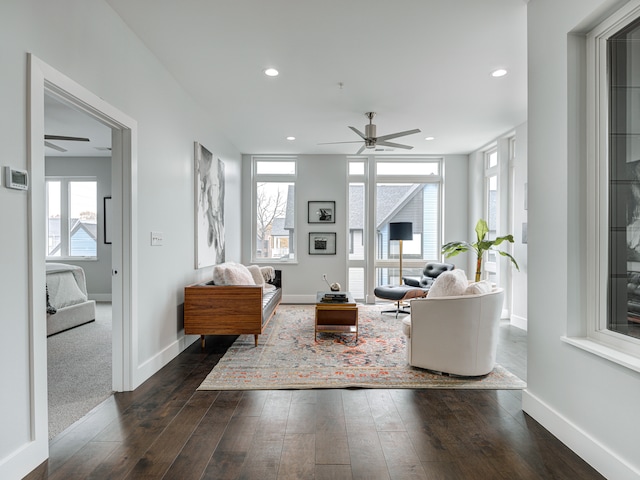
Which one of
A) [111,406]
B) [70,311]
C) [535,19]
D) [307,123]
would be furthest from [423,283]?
[70,311]

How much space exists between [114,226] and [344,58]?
7.84 ft

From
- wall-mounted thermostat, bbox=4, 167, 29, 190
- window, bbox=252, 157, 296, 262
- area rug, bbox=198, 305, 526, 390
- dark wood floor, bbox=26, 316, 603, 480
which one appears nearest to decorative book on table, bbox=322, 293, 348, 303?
area rug, bbox=198, 305, 526, 390

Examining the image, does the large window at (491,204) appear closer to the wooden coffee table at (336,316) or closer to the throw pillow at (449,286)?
the wooden coffee table at (336,316)

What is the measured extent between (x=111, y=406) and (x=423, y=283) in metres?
4.59

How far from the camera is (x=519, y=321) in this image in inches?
201

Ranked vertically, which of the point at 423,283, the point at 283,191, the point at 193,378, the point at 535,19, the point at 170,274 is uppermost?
the point at 535,19

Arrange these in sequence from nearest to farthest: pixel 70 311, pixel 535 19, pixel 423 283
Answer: pixel 535 19
pixel 70 311
pixel 423 283

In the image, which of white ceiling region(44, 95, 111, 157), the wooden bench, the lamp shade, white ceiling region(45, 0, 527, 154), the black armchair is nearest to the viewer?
white ceiling region(45, 0, 527, 154)

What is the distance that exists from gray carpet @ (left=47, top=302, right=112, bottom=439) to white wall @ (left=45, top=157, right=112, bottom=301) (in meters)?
2.33

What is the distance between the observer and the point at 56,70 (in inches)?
79.7

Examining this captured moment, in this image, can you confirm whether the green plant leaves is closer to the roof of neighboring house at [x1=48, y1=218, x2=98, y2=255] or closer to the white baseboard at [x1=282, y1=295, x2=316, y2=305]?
the white baseboard at [x1=282, y1=295, x2=316, y2=305]

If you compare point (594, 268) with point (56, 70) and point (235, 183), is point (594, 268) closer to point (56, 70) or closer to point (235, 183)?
point (56, 70)

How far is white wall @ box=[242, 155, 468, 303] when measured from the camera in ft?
22.5

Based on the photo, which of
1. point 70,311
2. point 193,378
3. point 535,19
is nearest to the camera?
point 535,19
